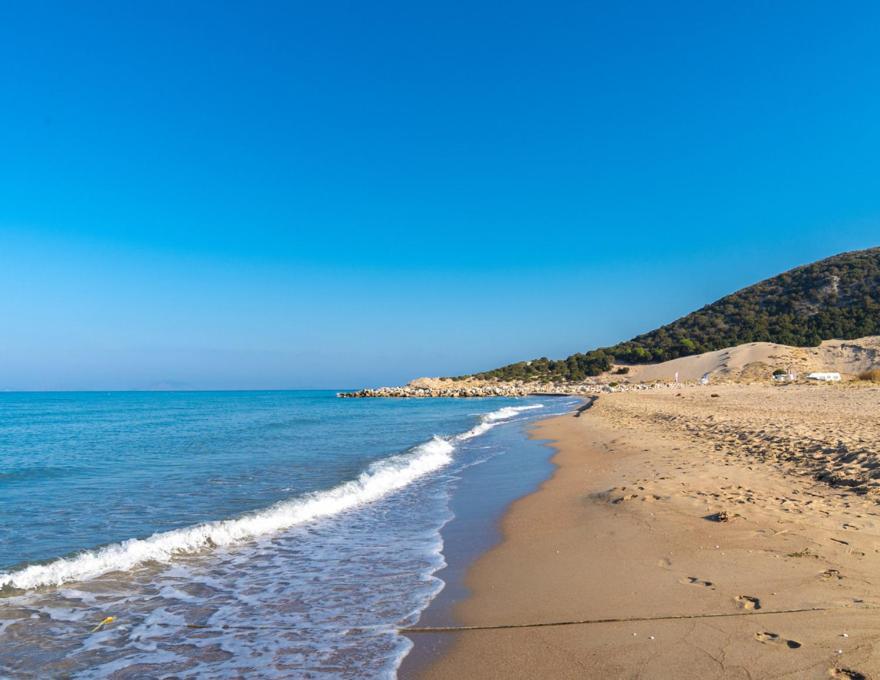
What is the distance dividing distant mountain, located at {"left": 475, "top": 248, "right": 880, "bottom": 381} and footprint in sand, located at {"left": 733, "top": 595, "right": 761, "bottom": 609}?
8010cm

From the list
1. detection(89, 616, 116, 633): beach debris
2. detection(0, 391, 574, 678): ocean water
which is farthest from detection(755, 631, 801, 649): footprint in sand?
detection(89, 616, 116, 633): beach debris

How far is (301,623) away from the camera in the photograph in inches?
198

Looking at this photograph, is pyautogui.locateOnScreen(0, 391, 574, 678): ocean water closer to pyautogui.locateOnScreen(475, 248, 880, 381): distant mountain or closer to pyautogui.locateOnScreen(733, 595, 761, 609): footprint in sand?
pyautogui.locateOnScreen(733, 595, 761, 609): footprint in sand

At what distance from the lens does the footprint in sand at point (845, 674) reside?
324 centimetres

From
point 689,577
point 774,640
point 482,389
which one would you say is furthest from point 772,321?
point 774,640

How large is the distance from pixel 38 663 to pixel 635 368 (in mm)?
85780

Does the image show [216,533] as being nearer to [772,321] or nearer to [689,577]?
[689,577]

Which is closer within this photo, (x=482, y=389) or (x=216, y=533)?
(x=216, y=533)

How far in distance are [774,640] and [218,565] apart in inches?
241

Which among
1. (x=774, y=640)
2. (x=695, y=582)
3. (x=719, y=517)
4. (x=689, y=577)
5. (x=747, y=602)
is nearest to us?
(x=774, y=640)

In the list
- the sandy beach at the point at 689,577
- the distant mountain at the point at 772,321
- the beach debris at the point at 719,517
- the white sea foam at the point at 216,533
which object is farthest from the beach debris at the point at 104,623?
the distant mountain at the point at 772,321

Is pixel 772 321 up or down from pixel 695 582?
up

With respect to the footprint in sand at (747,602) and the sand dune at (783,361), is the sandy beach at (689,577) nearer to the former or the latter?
the footprint in sand at (747,602)

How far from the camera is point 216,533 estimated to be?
8258 mm
